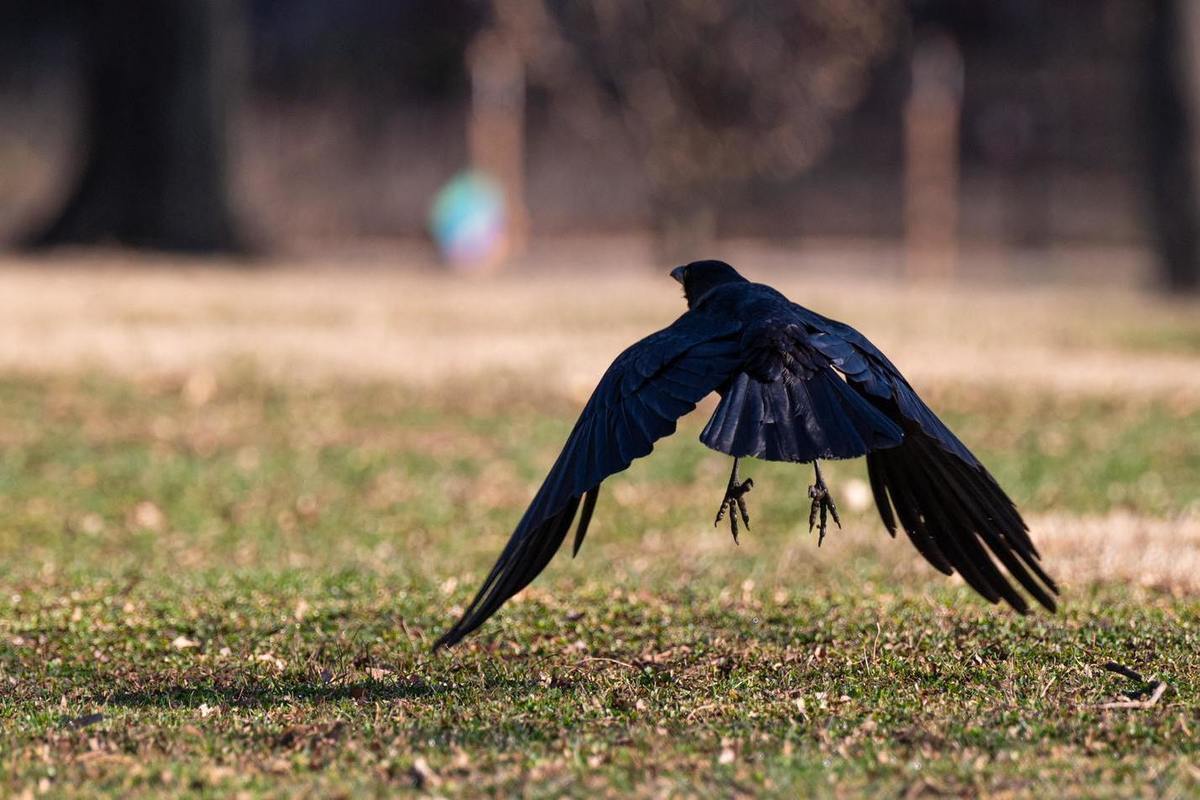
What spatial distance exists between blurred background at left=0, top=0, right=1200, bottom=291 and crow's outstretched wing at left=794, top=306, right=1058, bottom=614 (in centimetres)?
1613

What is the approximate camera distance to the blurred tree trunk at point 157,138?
71.9ft

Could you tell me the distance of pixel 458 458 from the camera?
34.1ft

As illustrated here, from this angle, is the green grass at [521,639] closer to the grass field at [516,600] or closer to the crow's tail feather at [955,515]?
the grass field at [516,600]

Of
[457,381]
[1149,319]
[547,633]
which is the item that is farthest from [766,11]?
[547,633]

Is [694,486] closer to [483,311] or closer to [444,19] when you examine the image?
[483,311]

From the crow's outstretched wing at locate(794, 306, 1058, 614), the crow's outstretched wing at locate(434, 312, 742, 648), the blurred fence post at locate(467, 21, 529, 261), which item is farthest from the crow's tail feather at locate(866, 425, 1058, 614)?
the blurred fence post at locate(467, 21, 529, 261)

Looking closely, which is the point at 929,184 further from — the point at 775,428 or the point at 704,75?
the point at 775,428

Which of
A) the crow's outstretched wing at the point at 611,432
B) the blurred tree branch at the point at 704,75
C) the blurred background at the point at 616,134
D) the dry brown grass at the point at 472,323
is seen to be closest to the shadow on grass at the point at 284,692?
the crow's outstretched wing at the point at 611,432

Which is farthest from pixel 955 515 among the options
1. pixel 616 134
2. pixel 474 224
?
pixel 616 134

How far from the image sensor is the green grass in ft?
14.1

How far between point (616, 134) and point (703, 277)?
24.7 m

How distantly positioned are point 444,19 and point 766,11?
26.1 ft

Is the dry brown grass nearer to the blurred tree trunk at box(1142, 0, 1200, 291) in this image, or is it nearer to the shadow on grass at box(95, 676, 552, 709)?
the blurred tree trunk at box(1142, 0, 1200, 291)

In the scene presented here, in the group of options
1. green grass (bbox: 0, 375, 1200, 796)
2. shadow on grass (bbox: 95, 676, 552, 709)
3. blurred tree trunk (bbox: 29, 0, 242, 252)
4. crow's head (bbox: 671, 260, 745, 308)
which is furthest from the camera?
blurred tree trunk (bbox: 29, 0, 242, 252)
